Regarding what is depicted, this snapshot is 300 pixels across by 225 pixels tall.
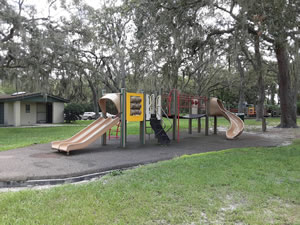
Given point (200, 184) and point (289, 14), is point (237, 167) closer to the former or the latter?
point (200, 184)

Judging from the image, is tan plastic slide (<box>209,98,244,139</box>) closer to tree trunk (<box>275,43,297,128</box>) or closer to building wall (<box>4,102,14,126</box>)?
tree trunk (<box>275,43,297,128</box>)

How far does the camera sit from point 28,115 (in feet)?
68.0

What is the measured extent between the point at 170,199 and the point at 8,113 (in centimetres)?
1948

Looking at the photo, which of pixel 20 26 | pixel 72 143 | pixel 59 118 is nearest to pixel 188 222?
pixel 72 143

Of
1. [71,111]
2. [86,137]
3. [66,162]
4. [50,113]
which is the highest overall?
[71,111]

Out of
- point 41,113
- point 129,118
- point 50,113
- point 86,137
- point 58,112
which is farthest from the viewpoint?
point 58,112

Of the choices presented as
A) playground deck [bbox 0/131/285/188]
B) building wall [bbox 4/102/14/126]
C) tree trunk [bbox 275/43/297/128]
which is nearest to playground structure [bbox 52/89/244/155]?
playground deck [bbox 0/131/285/188]

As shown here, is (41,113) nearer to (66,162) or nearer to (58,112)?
(58,112)

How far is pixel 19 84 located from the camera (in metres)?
16.7

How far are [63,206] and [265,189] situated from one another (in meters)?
2.86

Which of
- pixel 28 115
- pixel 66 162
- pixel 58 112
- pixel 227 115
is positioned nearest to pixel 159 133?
pixel 66 162

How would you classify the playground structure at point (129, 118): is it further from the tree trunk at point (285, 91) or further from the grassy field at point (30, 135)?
the tree trunk at point (285, 91)

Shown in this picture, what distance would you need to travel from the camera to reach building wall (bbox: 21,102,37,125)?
66.6ft

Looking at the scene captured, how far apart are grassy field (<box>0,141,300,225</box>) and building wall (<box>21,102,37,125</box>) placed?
1816 cm
